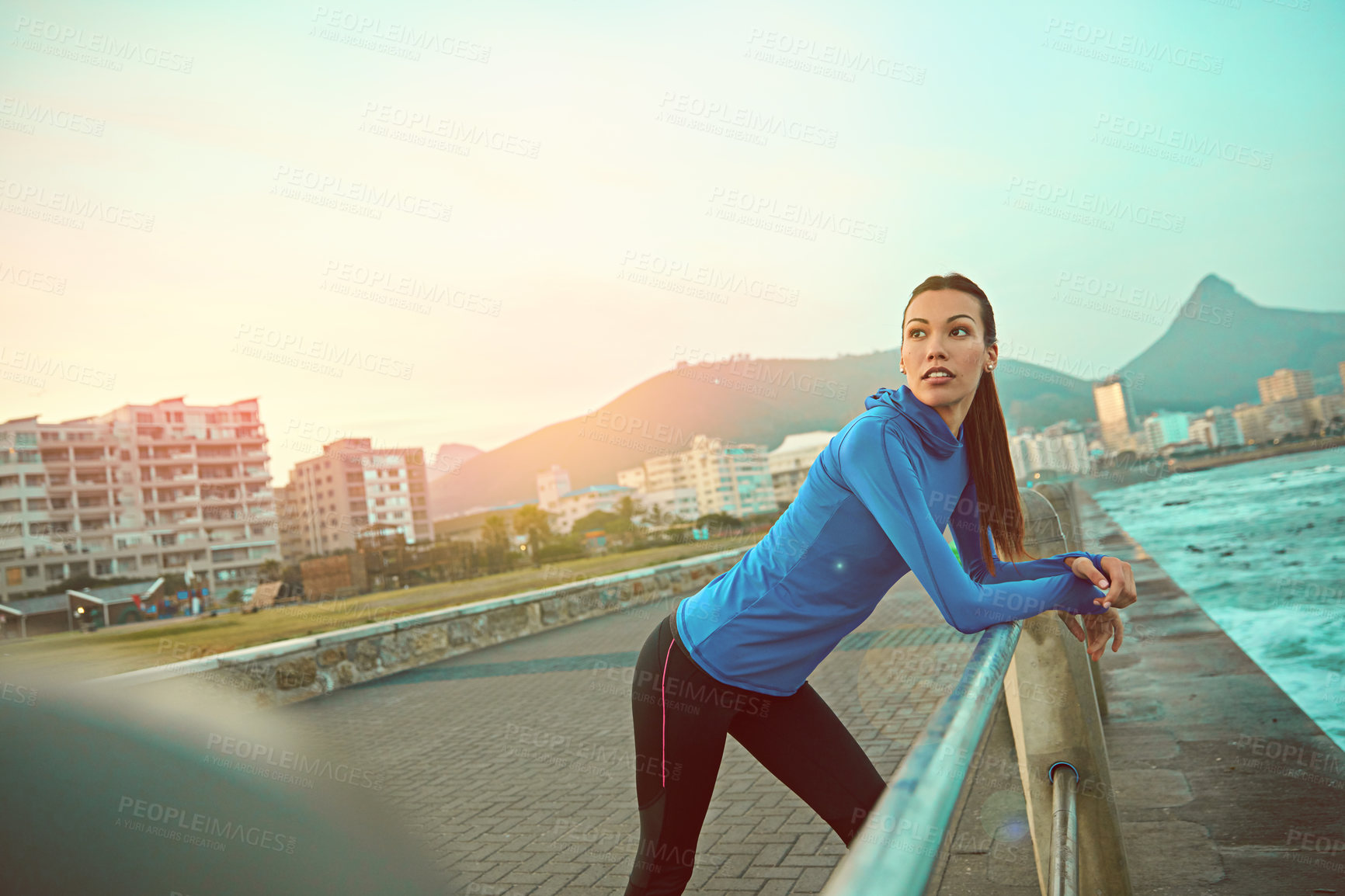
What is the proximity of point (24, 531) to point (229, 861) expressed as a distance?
129 meters

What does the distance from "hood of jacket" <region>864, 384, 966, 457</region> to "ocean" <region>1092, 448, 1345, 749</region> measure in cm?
576

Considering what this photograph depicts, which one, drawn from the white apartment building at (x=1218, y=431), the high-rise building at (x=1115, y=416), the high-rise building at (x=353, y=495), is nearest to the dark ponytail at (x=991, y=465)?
the high-rise building at (x=353, y=495)

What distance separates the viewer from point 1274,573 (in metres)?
19.2

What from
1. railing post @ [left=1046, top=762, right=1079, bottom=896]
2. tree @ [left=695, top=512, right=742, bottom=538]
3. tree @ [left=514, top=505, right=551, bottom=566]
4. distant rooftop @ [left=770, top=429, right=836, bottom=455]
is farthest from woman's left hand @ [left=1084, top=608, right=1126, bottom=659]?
distant rooftop @ [left=770, top=429, right=836, bottom=455]

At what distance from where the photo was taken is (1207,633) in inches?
251

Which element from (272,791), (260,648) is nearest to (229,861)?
(272,791)

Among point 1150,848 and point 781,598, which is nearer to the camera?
point 781,598

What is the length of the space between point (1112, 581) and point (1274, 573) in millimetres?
21452

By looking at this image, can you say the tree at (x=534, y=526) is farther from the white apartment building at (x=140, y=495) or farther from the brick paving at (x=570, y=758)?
the brick paving at (x=570, y=758)

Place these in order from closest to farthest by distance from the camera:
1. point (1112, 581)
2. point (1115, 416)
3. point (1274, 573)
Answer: point (1112, 581) → point (1274, 573) → point (1115, 416)

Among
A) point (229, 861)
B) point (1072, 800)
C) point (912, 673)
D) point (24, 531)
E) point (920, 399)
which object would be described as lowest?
point (912, 673)

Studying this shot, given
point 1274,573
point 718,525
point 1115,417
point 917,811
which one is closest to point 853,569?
point 917,811

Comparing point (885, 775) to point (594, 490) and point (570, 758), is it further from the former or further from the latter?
point (594, 490)

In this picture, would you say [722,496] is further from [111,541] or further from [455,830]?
[455,830]
